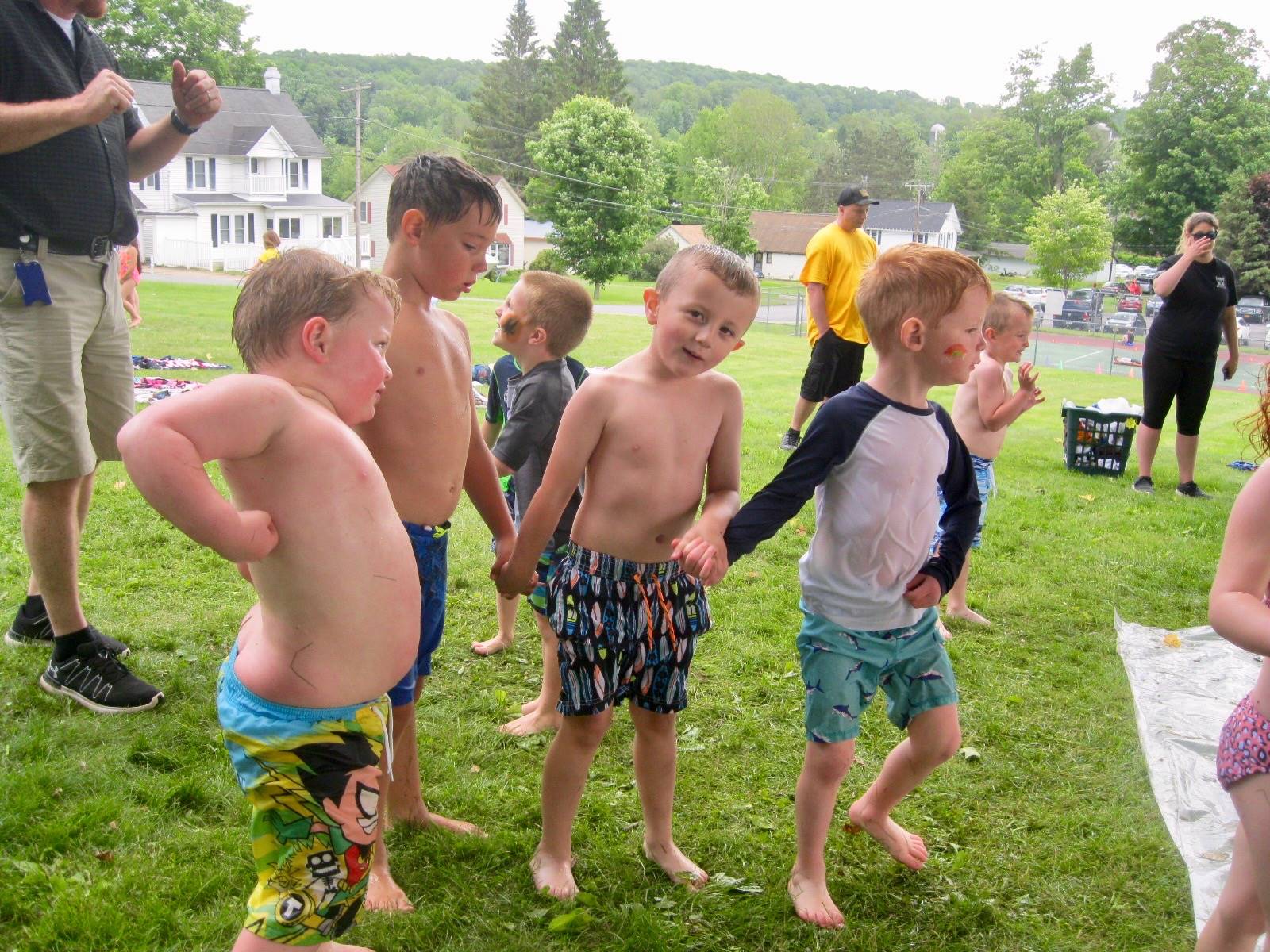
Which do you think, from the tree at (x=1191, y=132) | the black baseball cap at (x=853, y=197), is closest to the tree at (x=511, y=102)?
the tree at (x=1191, y=132)

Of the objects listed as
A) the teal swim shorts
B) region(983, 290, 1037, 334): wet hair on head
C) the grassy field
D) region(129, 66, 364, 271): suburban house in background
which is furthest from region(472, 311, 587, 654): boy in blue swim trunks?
region(129, 66, 364, 271): suburban house in background

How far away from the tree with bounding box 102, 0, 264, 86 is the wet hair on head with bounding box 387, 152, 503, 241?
4912 cm

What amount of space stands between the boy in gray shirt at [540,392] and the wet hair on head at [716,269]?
107cm

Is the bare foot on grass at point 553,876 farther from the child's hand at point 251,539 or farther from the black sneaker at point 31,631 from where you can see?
the black sneaker at point 31,631

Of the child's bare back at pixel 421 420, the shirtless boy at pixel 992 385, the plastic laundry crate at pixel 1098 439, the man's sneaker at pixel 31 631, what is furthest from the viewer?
the plastic laundry crate at pixel 1098 439

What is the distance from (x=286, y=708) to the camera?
6.19 ft

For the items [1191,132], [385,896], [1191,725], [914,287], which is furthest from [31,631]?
[1191,132]

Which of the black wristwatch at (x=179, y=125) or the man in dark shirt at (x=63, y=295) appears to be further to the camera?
the black wristwatch at (x=179, y=125)

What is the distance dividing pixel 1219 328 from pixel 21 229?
824 centimetres

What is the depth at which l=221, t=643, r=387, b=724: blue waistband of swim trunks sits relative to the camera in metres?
1.88

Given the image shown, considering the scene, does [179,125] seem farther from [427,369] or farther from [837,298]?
[837,298]

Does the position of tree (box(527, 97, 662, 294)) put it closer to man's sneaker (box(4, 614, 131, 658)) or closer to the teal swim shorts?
man's sneaker (box(4, 614, 131, 658))

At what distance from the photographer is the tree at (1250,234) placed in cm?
3447

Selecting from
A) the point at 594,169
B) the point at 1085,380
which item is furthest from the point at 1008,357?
the point at 594,169
